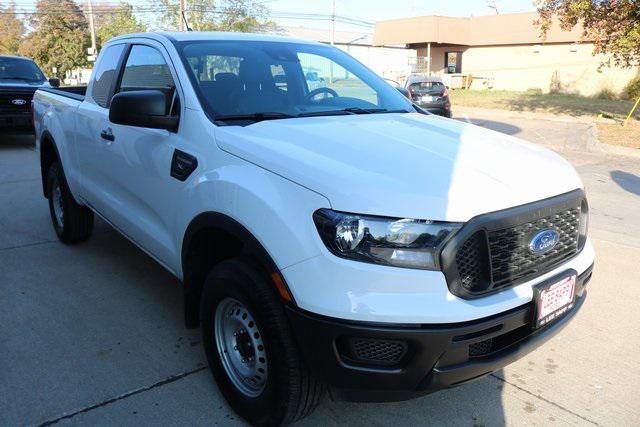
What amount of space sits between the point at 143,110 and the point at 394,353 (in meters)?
1.80

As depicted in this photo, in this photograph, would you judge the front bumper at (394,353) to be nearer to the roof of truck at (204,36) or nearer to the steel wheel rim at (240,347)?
the steel wheel rim at (240,347)

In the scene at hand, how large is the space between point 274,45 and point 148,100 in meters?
Answer: 1.17

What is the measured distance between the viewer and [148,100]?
297 centimetres

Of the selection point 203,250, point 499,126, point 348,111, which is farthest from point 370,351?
point 499,126

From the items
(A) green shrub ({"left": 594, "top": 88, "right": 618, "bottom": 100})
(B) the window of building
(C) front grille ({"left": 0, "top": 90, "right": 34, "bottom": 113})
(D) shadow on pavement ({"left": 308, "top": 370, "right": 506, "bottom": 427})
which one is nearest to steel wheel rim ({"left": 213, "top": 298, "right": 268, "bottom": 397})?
(D) shadow on pavement ({"left": 308, "top": 370, "right": 506, "bottom": 427})

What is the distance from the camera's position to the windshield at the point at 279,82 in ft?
10.4

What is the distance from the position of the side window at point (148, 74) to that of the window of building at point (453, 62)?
133ft

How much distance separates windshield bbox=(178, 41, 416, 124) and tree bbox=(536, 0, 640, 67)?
42.7 feet

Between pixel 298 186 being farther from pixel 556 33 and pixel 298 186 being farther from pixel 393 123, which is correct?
pixel 556 33

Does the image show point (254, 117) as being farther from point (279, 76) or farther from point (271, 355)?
point (271, 355)

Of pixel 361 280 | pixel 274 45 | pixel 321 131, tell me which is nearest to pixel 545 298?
pixel 361 280

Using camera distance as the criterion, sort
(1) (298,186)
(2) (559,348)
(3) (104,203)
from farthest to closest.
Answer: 1. (3) (104,203)
2. (2) (559,348)
3. (1) (298,186)

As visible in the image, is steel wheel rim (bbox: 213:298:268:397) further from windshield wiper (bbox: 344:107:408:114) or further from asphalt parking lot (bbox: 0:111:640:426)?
windshield wiper (bbox: 344:107:408:114)

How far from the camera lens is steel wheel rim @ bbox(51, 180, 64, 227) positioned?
17.4 feet
